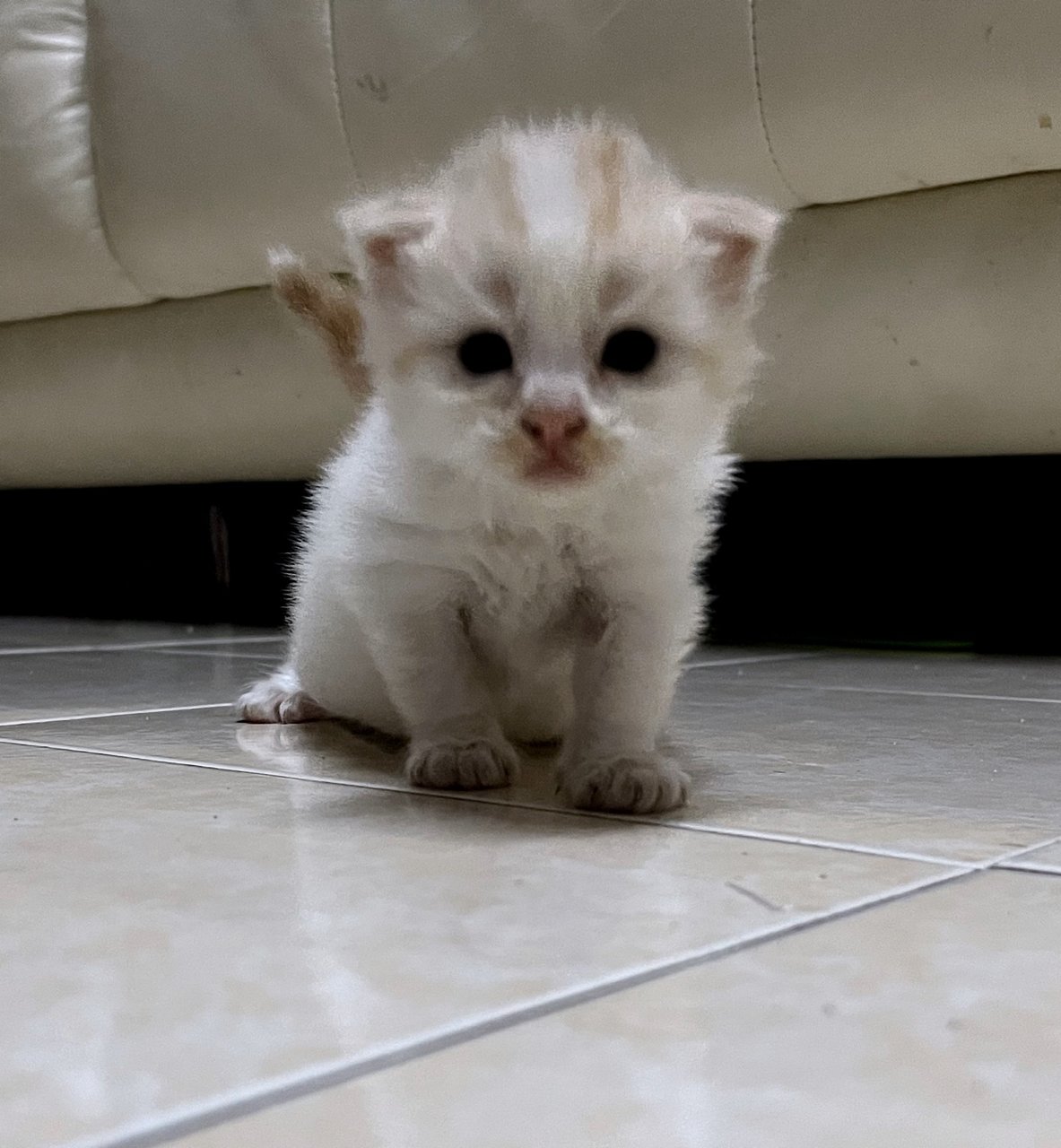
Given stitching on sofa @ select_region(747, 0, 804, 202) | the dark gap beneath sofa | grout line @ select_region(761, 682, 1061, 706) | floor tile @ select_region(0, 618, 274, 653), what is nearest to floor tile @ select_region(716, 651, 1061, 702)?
grout line @ select_region(761, 682, 1061, 706)

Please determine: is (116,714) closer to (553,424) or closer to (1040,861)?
(553,424)

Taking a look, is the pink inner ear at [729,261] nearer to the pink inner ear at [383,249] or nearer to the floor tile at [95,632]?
the pink inner ear at [383,249]

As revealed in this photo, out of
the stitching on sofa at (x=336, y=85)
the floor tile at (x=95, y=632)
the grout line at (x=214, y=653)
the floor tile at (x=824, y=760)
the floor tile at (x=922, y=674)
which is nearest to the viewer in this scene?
the floor tile at (x=824, y=760)

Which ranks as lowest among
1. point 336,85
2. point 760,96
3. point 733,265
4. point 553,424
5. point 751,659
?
point 751,659

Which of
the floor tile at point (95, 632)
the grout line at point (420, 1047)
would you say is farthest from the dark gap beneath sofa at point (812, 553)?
the grout line at point (420, 1047)

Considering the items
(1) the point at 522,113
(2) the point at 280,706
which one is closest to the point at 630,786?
(2) the point at 280,706

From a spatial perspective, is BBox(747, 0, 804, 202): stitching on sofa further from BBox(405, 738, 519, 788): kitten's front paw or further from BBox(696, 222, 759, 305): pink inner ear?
BBox(405, 738, 519, 788): kitten's front paw

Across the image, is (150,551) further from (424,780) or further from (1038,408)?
(424,780)
